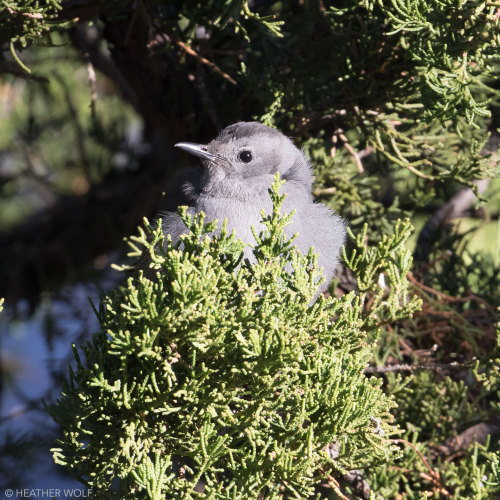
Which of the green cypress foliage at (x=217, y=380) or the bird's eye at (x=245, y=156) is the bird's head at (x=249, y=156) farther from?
the green cypress foliage at (x=217, y=380)

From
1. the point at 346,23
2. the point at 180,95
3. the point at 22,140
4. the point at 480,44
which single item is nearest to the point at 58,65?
the point at 22,140

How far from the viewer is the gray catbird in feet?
9.57

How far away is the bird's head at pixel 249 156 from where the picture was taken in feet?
10.1

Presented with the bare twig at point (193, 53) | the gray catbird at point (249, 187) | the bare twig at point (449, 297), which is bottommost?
the bare twig at point (449, 297)

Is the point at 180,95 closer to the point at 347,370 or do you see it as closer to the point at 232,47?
the point at 232,47

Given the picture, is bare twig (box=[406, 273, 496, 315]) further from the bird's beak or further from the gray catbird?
the bird's beak

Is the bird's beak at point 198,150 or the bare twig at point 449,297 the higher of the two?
the bird's beak at point 198,150

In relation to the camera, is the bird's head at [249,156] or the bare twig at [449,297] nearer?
the bird's head at [249,156]

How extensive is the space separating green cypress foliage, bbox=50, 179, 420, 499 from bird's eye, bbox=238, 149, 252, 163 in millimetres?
1063

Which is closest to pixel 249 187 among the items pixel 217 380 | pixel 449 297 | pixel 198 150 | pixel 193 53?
pixel 198 150

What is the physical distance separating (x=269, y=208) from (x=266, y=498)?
50.7 inches

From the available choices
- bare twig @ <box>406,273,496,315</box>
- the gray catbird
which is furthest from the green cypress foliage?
bare twig @ <box>406,273,496,315</box>

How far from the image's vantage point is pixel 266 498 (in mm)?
2086

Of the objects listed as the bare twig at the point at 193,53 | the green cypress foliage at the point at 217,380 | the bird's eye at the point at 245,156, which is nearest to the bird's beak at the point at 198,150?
the bird's eye at the point at 245,156
